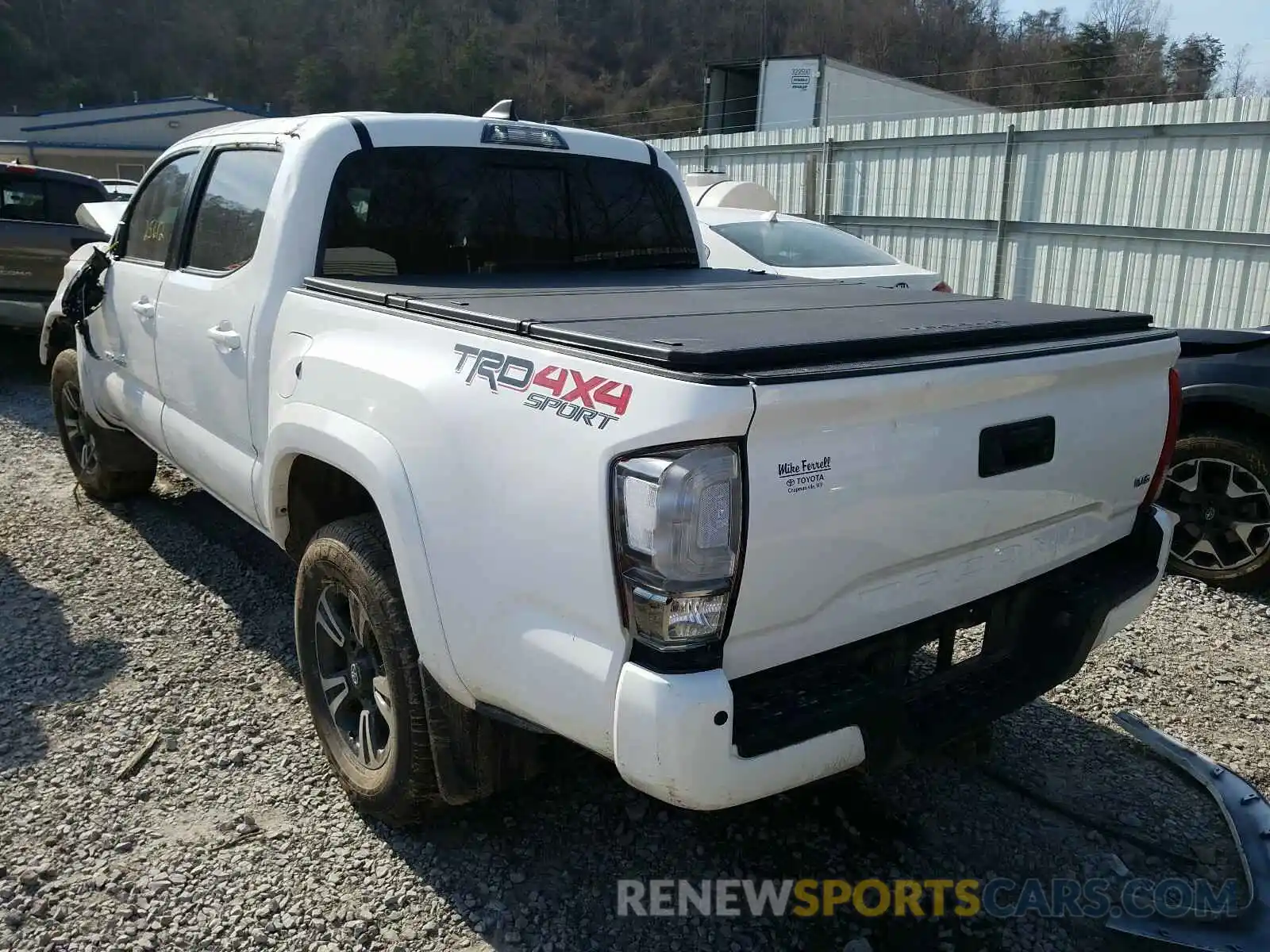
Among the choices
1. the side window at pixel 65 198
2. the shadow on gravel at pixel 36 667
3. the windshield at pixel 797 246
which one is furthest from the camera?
the side window at pixel 65 198

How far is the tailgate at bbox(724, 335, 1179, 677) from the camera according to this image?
6.76 ft

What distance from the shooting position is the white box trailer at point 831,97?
2609 centimetres

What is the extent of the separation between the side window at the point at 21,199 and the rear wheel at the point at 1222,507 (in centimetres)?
957

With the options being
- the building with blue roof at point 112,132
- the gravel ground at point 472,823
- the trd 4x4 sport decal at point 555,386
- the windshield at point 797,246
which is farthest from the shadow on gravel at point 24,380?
the building with blue roof at point 112,132

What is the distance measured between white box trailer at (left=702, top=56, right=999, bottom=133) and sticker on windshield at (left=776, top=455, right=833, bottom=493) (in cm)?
2561

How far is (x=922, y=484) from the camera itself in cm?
228

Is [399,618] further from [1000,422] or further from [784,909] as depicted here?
[1000,422]

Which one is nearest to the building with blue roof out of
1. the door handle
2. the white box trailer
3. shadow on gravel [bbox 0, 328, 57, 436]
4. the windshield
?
the white box trailer

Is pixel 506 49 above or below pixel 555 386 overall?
above

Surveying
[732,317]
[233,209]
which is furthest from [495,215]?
[732,317]

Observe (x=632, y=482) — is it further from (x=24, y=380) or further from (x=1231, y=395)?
(x=24, y=380)

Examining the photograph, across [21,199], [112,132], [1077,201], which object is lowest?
[21,199]

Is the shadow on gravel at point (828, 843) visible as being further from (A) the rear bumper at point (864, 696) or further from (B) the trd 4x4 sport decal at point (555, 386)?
(B) the trd 4x4 sport decal at point (555, 386)

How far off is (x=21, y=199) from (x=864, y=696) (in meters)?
9.80
